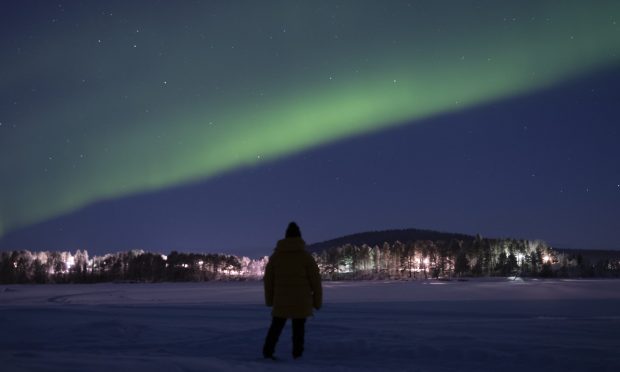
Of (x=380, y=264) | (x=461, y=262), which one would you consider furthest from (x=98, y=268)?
(x=461, y=262)

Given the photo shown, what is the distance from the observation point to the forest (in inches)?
6147

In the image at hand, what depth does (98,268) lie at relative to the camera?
18312 centimetres

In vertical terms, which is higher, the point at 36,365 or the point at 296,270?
the point at 296,270

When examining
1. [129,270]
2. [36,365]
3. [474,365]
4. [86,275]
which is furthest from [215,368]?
[129,270]

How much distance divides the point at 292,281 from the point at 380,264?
185 metres

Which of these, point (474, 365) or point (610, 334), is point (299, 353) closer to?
point (474, 365)

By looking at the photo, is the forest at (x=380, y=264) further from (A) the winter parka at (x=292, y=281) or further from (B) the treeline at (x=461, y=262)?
(A) the winter parka at (x=292, y=281)

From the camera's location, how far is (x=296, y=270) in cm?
923

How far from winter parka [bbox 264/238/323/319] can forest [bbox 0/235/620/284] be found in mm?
144102

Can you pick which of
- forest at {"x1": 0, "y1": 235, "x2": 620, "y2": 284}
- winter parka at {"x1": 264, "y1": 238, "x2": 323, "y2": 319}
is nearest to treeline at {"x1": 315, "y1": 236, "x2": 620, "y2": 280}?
forest at {"x1": 0, "y1": 235, "x2": 620, "y2": 284}

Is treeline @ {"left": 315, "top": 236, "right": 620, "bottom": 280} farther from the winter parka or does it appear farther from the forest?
the winter parka

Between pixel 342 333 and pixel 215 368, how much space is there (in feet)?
16.7

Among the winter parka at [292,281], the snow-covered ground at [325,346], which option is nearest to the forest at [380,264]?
the snow-covered ground at [325,346]

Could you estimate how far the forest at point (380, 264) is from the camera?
6147 inches
